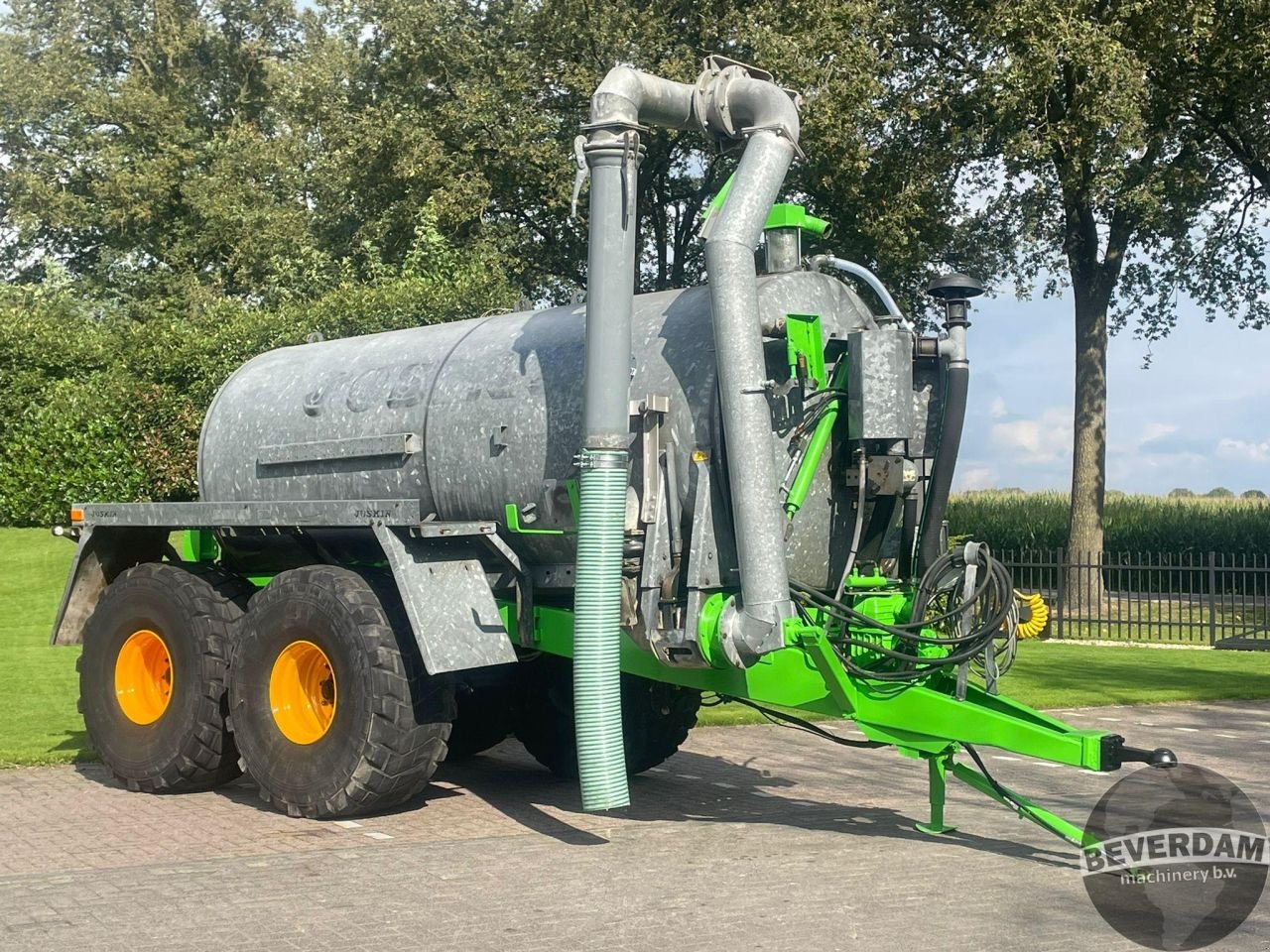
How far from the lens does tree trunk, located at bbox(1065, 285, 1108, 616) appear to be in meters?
26.5

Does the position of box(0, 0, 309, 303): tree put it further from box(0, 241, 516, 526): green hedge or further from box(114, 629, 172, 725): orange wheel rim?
box(114, 629, 172, 725): orange wheel rim

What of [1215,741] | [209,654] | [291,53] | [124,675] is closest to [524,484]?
[209,654]

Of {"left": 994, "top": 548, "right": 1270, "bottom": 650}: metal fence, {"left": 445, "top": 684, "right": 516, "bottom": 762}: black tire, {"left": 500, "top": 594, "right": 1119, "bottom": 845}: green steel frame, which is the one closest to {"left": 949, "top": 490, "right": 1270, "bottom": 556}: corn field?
{"left": 994, "top": 548, "right": 1270, "bottom": 650}: metal fence

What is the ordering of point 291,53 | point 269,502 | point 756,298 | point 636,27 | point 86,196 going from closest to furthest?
point 756,298, point 269,502, point 636,27, point 86,196, point 291,53

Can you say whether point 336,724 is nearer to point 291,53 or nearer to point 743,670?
point 743,670

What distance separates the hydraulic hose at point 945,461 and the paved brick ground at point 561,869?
1.47 metres

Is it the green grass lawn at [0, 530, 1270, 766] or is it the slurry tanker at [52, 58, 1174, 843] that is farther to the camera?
the green grass lawn at [0, 530, 1270, 766]

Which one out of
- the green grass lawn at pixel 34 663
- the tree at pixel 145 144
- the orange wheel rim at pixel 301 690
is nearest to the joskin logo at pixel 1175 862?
the orange wheel rim at pixel 301 690

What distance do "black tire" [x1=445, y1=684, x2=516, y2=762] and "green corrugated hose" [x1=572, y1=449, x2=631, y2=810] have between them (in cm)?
245

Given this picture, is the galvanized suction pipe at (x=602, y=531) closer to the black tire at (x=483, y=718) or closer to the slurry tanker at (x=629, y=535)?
the slurry tanker at (x=629, y=535)

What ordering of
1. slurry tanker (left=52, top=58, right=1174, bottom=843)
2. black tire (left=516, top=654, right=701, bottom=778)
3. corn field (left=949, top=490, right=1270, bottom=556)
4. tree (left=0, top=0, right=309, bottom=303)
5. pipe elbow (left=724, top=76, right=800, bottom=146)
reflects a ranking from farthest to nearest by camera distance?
1. tree (left=0, top=0, right=309, bottom=303)
2. corn field (left=949, top=490, right=1270, bottom=556)
3. black tire (left=516, top=654, right=701, bottom=778)
4. pipe elbow (left=724, top=76, right=800, bottom=146)
5. slurry tanker (left=52, top=58, right=1174, bottom=843)

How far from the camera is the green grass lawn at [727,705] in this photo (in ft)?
37.0

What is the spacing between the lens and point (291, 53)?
48188 millimetres

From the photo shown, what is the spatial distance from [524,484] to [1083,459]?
20582 mm
